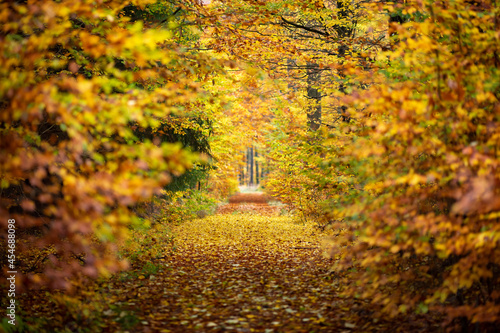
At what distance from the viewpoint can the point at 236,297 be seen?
5.81 meters

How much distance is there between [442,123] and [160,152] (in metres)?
2.36

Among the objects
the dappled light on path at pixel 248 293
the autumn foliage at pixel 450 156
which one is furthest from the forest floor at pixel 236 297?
the autumn foliage at pixel 450 156

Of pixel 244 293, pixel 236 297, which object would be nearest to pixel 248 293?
pixel 244 293

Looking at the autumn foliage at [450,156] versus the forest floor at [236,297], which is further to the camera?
the forest floor at [236,297]

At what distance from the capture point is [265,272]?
7.33 meters

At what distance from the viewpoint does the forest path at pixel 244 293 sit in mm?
4641

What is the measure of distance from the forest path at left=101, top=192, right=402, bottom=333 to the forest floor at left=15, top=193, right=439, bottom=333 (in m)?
0.01

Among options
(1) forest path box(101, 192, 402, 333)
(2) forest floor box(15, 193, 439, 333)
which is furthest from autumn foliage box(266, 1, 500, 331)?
(1) forest path box(101, 192, 402, 333)

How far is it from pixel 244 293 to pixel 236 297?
0.24m

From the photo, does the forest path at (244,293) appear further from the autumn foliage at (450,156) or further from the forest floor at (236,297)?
the autumn foliage at (450,156)

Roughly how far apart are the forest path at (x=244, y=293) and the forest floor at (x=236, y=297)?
0.01 m

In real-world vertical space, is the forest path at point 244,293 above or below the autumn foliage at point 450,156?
Answer: below

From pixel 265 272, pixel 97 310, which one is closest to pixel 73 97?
pixel 97 310

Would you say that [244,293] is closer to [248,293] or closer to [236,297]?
[248,293]
